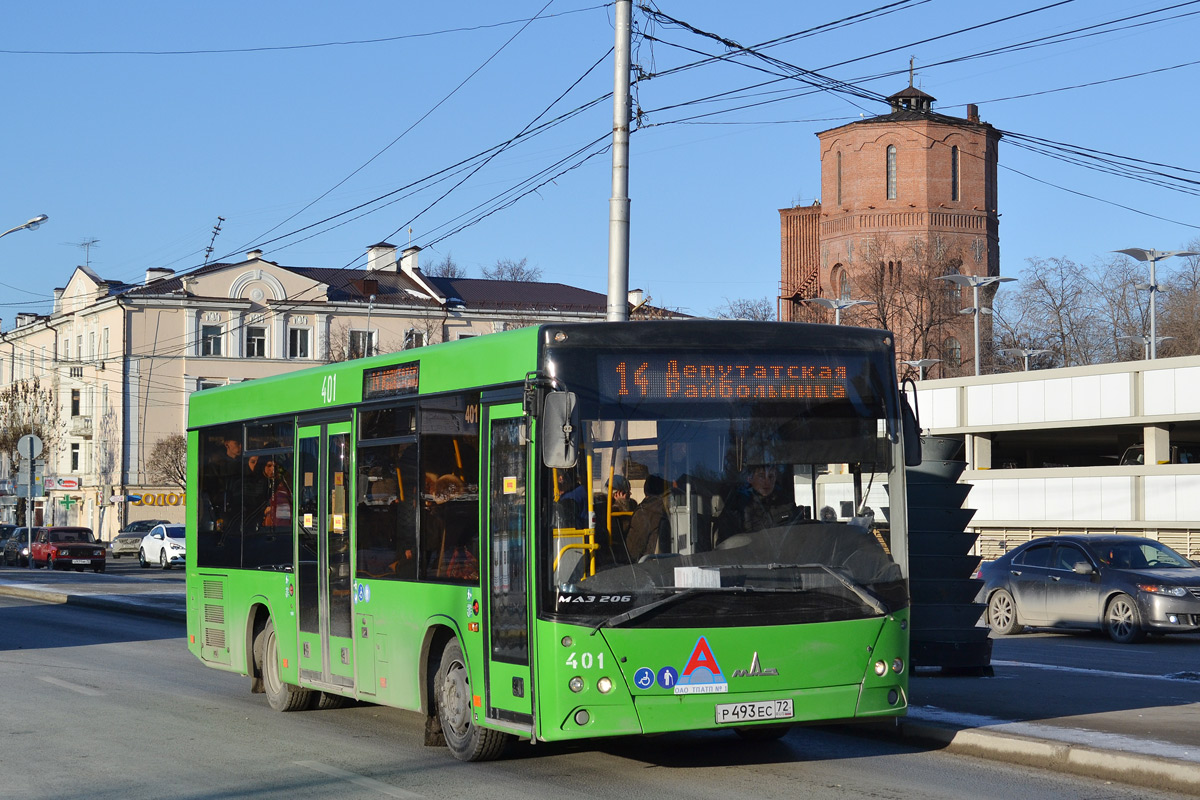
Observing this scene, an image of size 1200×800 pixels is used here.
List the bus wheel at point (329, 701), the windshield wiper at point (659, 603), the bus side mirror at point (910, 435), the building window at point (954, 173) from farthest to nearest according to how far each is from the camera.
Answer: the building window at point (954, 173) < the bus wheel at point (329, 701) < the bus side mirror at point (910, 435) < the windshield wiper at point (659, 603)

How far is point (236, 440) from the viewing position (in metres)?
14.1

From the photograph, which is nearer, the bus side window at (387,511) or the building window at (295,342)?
the bus side window at (387,511)

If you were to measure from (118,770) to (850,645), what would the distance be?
4.81 meters

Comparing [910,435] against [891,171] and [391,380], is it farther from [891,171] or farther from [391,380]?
[891,171]

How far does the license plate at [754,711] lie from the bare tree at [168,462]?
228 feet

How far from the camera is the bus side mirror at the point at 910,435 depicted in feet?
31.4

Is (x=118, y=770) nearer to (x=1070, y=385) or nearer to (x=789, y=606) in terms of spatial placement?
(x=789, y=606)

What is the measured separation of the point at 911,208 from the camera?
85312 millimetres

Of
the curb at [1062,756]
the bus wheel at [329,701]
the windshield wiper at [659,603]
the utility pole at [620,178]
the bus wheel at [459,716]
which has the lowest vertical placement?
the bus wheel at [329,701]

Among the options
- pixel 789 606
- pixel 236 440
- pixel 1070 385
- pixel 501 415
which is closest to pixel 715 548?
pixel 789 606

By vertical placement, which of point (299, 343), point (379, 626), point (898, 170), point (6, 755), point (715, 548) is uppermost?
point (898, 170)

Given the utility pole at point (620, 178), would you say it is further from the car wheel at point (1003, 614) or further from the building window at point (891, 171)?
the building window at point (891, 171)

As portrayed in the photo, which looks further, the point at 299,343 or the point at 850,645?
the point at 299,343

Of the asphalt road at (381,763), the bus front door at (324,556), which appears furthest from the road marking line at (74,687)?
the bus front door at (324,556)
